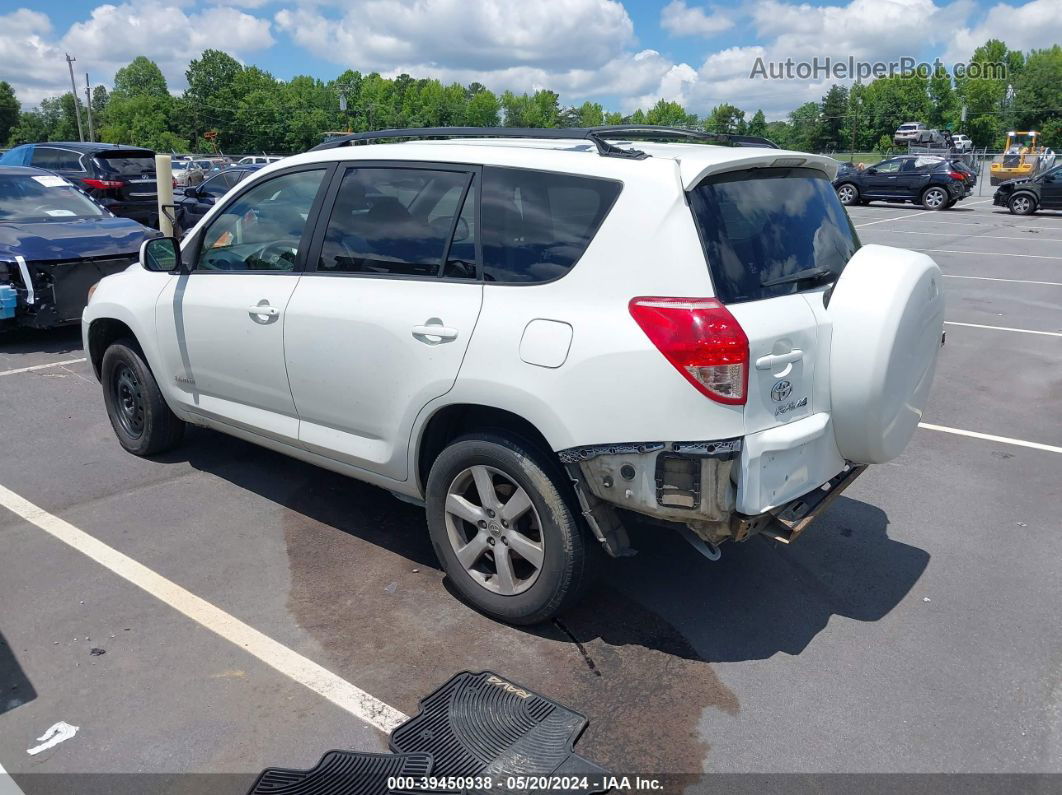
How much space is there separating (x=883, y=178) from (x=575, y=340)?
28.7 meters

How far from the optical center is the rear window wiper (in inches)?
128

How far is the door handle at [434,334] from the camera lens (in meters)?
3.50

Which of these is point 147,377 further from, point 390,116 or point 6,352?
point 390,116

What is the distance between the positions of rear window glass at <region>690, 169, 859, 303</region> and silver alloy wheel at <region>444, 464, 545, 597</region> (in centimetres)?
117

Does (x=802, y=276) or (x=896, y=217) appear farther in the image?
(x=896, y=217)

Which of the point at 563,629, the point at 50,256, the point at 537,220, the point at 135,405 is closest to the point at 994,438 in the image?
the point at 563,629

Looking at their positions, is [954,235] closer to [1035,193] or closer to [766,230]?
[1035,193]

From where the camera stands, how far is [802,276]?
342cm

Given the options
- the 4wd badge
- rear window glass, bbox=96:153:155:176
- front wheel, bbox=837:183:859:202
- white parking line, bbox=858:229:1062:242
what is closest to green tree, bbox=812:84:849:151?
front wheel, bbox=837:183:859:202

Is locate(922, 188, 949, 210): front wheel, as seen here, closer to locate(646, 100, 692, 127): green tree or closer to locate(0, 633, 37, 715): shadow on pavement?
locate(0, 633, 37, 715): shadow on pavement

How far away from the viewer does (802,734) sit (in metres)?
2.99

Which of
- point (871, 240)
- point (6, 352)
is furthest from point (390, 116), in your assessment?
point (6, 352)

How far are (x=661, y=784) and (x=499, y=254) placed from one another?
2.04m

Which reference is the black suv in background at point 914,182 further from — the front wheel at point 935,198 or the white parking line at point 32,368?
the white parking line at point 32,368
